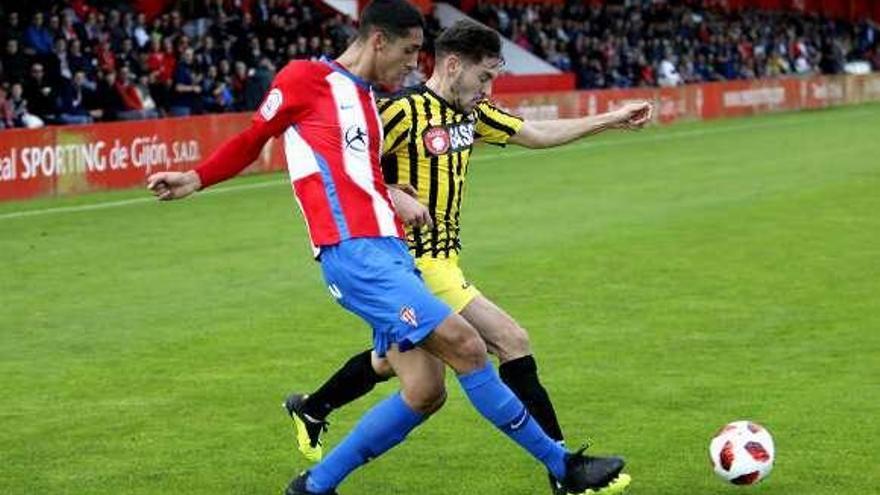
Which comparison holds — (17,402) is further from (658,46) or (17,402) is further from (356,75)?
(658,46)

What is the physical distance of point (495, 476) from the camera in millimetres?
7230

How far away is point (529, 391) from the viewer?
22.7 feet

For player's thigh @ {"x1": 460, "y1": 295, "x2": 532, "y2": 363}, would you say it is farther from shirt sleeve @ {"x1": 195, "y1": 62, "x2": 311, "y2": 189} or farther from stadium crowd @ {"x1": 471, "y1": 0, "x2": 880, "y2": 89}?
stadium crowd @ {"x1": 471, "y1": 0, "x2": 880, "y2": 89}

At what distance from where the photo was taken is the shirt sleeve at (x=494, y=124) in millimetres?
7379

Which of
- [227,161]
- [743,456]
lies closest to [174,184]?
[227,161]

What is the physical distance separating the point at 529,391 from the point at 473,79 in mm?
1352

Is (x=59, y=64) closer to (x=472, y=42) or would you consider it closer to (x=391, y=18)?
(x=472, y=42)

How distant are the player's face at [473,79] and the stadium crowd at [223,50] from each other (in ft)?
58.4

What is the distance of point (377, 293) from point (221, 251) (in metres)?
10.5

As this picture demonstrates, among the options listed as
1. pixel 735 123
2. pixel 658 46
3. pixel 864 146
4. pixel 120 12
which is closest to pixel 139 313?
pixel 120 12

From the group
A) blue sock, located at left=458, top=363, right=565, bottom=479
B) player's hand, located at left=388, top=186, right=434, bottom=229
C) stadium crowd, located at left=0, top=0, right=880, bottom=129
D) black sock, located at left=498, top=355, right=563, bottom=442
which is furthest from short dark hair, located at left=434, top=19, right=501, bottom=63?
stadium crowd, located at left=0, top=0, right=880, bottom=129

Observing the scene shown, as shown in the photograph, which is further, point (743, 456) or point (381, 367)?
point (381, 367)

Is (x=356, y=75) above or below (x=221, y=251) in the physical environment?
above

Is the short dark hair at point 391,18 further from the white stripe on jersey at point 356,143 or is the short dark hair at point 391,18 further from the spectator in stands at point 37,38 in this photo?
the spectator in stands at point 37,38
